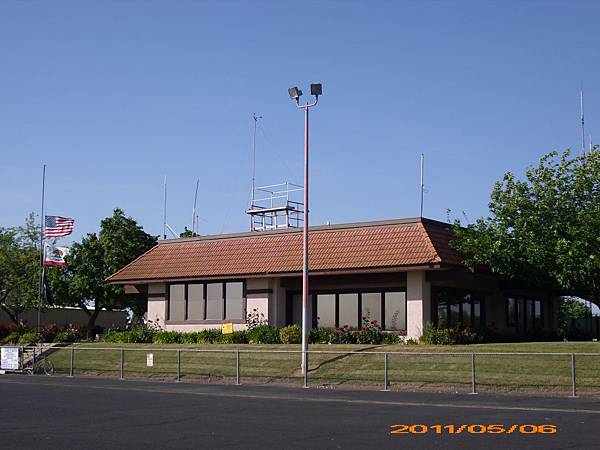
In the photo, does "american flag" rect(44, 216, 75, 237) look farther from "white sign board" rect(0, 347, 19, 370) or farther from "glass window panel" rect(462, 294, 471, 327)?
"glass window panel" rect(462, 294, 471, 327)

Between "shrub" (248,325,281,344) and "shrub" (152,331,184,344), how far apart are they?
4583 millimetres

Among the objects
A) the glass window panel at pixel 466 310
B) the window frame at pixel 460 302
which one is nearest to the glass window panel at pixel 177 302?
the window frame at pixel 460 302

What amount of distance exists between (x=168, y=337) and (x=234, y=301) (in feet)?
12.6

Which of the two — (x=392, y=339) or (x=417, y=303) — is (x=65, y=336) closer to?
(x=392, y=339)

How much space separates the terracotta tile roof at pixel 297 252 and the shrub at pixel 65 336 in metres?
3.94

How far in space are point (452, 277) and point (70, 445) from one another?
82.7 ft

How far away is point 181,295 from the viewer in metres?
45.0

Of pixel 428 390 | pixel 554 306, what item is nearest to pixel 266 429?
pixel 428 390

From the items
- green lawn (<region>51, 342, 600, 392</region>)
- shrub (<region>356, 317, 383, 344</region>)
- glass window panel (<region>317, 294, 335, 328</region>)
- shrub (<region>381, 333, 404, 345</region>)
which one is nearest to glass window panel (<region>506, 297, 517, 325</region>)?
shrub (<region>381, 333, 404, 345</region>)

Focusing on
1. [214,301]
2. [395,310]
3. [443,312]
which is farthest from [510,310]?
[214,301]

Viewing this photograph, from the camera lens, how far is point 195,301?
44344mm

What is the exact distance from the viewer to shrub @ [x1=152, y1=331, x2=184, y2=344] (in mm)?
42625

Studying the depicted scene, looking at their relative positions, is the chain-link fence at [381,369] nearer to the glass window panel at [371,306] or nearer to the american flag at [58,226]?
the glass window panel at [371,306]

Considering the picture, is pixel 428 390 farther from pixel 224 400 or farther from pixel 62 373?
pixel 62 373
